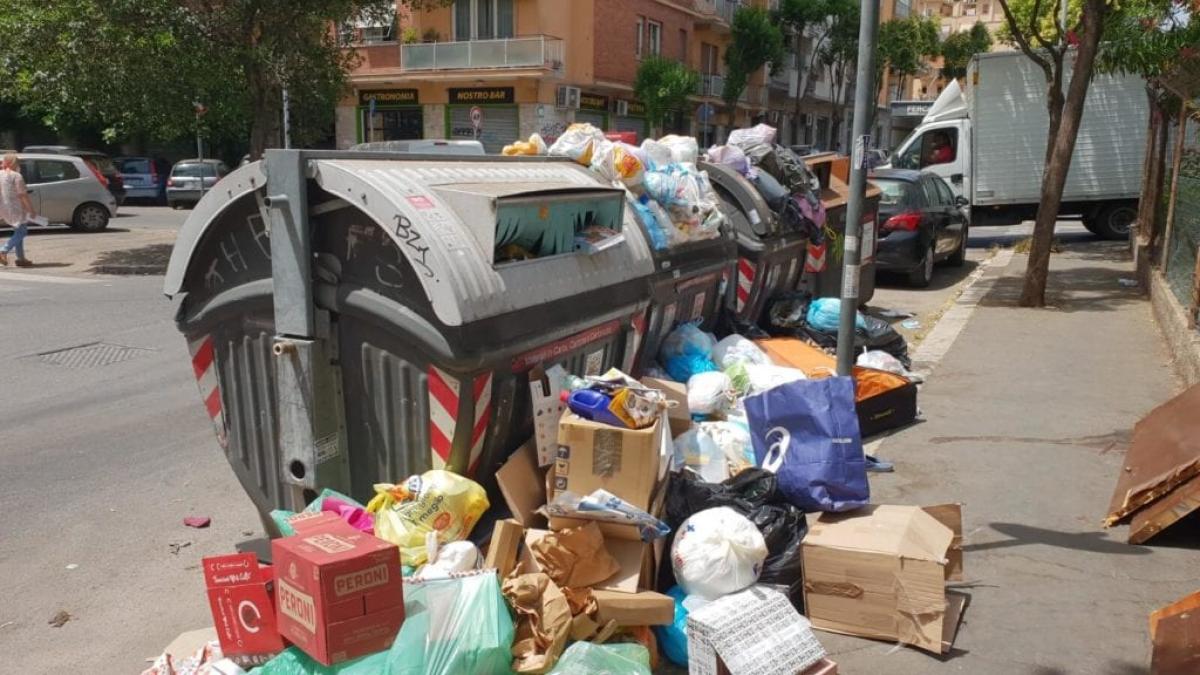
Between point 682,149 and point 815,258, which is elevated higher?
point 682,149

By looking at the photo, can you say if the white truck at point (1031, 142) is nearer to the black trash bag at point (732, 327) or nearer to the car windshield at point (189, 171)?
the black trash bag at point (732, 327)

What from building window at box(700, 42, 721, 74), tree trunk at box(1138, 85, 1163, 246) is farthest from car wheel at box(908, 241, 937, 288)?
building window at box(700, 42, 721, 74)

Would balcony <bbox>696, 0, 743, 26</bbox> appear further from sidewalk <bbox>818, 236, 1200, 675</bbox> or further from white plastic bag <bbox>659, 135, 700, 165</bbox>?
white plastic bag <bbox>659, 135, 700, 165</bbox>

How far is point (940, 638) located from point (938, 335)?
21.2ft

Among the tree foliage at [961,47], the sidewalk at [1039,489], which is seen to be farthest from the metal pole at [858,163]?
the tree foliage at [961,47]

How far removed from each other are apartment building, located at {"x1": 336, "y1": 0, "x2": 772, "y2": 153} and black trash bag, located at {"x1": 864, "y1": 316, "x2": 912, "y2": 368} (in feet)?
81.6

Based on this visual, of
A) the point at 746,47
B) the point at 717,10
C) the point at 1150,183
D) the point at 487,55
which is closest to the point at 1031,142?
the point at 1150,183

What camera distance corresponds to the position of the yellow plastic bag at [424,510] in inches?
135

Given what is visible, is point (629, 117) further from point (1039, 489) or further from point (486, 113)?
point (1039, 489)

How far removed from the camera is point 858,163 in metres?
5.03

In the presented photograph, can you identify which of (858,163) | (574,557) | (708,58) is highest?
(708,58)

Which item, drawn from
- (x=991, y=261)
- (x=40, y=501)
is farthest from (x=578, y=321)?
(x=991, y=261)

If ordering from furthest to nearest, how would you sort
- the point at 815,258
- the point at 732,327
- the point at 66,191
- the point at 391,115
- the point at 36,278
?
the point at 391,115 < the point at 66,191 < the point at 36,278 < the point at 815,258 < the point at 732,327

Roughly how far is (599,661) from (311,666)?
91cm
